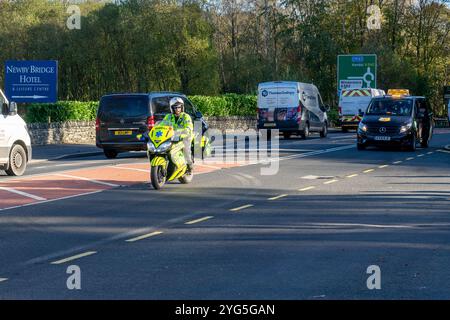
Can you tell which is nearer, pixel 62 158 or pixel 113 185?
pixel 113 185

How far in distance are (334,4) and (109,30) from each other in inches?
963

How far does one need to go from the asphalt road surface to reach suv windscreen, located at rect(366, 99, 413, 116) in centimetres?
947

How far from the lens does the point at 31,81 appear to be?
35.1 metres

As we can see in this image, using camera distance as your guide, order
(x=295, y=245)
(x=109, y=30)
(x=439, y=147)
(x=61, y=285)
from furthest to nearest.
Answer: (x=109, y=30) < (x=439, y=147) < (x=295, y=245) < (x=61, y=285)

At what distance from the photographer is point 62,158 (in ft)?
92.1

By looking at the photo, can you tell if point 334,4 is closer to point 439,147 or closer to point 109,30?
point 109,30

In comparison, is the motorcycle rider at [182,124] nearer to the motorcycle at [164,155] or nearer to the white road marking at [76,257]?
the motorcycle at [164,155]

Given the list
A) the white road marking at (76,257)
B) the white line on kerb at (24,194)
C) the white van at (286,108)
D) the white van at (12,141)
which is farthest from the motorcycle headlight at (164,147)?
the white van at (286,108)

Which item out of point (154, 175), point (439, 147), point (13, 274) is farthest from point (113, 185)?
point (439, 147)

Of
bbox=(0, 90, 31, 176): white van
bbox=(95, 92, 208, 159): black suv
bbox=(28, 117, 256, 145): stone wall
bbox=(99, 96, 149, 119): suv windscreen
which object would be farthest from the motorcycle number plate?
bbox=(28, 117, 256, 145): stone wall

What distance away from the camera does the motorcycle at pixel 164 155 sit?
17.7 metres

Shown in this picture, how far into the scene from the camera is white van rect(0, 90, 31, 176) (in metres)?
20.3

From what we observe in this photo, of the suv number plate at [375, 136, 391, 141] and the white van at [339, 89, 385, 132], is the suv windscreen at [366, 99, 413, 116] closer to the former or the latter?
the suv number plate at [375, 136, 391, 141]
